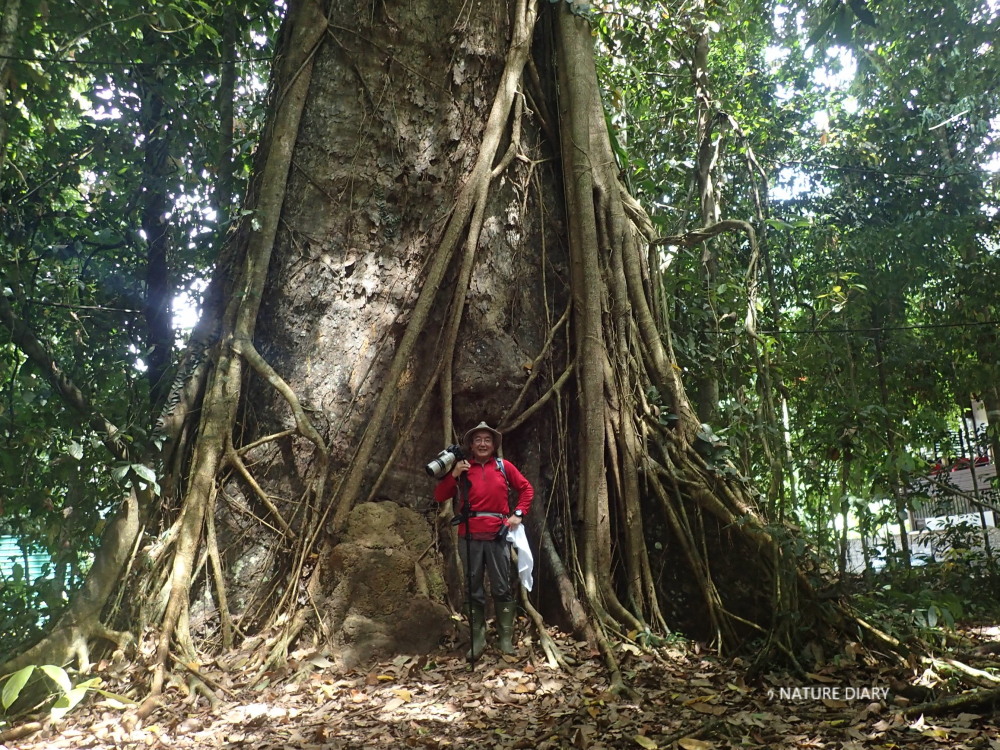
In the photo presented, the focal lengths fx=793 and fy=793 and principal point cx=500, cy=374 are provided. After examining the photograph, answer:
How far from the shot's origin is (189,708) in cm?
364

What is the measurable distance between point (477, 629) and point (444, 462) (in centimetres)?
96

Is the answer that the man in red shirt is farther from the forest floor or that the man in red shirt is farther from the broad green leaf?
the broad green leaf

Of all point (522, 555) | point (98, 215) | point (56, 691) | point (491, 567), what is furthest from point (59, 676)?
point (98, 215)

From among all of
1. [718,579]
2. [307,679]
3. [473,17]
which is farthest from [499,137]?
[307,679]

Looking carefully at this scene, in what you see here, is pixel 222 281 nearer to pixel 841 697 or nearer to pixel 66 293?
pixel 66 293

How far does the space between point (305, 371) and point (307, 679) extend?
1782 mm

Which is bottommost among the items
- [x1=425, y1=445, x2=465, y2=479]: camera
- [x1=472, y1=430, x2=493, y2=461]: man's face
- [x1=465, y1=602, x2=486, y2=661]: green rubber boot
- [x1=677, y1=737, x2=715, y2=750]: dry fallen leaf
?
[x1=677, y1=737, x2=715, y2=750]: dry fallen leaf

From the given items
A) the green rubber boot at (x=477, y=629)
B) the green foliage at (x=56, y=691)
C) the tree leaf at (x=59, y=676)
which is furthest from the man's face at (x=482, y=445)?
the tree leaf at (x=59, y=676)

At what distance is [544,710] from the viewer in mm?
3506

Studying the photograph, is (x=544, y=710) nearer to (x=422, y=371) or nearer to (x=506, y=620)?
(x=506, y=620)

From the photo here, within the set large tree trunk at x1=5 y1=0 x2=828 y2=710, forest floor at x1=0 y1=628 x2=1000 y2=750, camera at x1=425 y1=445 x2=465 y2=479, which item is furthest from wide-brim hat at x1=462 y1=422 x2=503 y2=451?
forest floor at x1=0 y1=628 x2=1000 y2=750

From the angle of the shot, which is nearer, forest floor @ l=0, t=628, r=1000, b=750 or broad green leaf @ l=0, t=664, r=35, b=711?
forest floor @ l=0, t=628, r=1000, b=750

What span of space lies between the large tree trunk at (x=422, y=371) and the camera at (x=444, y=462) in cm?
39

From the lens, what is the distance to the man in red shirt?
442 centimetres
